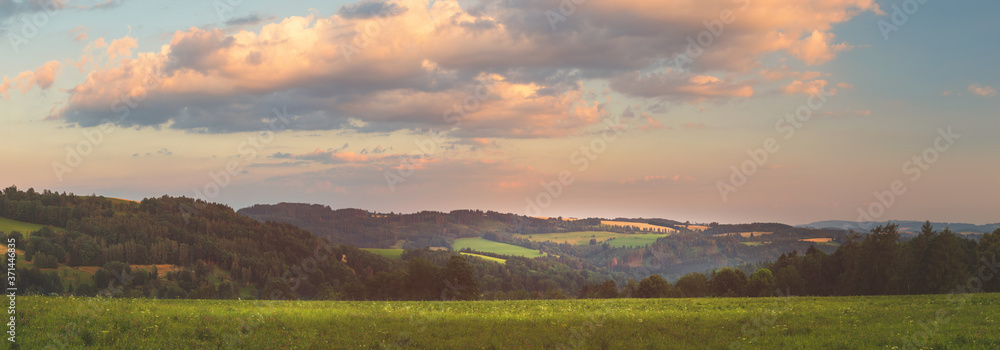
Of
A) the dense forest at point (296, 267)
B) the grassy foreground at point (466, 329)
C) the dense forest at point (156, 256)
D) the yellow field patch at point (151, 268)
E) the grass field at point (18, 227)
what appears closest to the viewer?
the grassy foreground at point (466, 329)

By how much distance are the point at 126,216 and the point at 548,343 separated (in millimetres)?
209339

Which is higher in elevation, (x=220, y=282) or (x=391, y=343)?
(x=391, y=343)

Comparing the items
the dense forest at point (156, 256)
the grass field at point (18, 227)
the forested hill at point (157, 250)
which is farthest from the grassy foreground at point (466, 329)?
the grass field at point (18, 227)

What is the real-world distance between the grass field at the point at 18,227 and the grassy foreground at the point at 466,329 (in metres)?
173

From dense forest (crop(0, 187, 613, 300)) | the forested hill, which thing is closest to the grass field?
the forested hill

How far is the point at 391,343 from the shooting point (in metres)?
21.3

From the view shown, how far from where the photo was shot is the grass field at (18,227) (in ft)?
488

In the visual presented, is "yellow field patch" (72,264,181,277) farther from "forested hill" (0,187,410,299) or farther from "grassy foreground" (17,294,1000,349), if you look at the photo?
"grassy foreground" (17,294,1000,349)

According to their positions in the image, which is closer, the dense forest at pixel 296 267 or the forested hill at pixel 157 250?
the dense forest at pixel 296 267

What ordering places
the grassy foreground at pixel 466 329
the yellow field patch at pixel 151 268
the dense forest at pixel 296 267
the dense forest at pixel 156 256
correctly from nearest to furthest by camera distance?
the grassy foreground at pixel 466 329
the dense forest at pixel 296 267
the dense forest at pixel 156 256
the yellow field patch at pixel 151 268

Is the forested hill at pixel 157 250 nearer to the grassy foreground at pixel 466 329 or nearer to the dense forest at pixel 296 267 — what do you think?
the dense forest at pixel 296 267

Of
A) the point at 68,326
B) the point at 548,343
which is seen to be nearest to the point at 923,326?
the point at 548,343

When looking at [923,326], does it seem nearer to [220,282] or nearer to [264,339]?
[264,339]

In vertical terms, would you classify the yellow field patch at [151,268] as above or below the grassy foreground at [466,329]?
below
